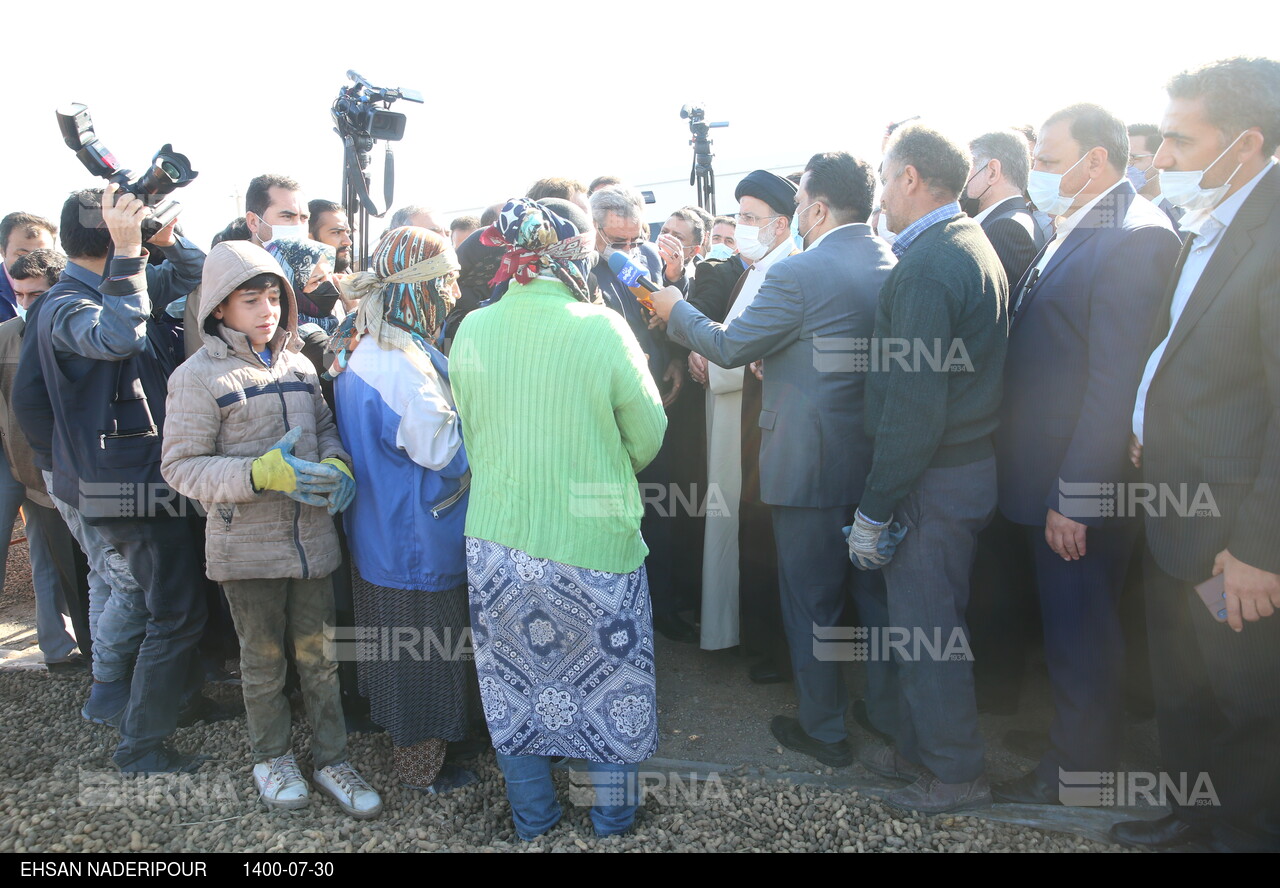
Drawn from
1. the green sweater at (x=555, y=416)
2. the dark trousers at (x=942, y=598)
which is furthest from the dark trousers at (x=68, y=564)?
the dark trousers at (x=942, y=598)

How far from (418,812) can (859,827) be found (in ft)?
4.80

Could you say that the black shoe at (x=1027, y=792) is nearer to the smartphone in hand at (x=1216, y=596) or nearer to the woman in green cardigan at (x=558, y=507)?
the smartphone in hand at (x=1216, y=596)

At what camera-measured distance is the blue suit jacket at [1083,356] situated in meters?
2.26

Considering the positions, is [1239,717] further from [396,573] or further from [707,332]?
[396,573]

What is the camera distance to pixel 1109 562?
2.47 meters

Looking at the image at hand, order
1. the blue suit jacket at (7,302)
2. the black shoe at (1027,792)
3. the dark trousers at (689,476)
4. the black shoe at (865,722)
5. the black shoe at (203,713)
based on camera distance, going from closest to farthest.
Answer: the black shoe at (1027,792) < the black shoe at (865,722) < the black shoe at (203,713) < the dark trousers at (689,476) < the blue suit jacket at (7,302)

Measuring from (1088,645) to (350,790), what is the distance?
8.14ft

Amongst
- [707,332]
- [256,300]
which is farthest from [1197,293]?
[256,300]

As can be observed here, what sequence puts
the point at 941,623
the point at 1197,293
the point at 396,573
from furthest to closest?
the point at 396,573 → the point at 941,623 → the point at 1197,293

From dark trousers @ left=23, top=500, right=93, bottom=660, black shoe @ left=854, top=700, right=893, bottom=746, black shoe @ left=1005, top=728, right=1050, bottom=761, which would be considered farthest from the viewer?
dark trousers @ left=23, top=500, right=93, bottom=660

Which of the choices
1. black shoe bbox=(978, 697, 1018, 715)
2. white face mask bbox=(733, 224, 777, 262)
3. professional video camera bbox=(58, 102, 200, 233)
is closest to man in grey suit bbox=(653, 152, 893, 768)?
white face mask bbox=(733, 224, 777, 262)

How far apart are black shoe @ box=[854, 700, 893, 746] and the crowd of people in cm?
2

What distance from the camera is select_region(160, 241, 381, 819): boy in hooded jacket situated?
240 centimetres

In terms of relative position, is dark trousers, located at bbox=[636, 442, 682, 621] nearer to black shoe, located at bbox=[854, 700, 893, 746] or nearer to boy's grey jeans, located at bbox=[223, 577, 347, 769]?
black shoe, located at bbox=[854, 700, 893, 746]
